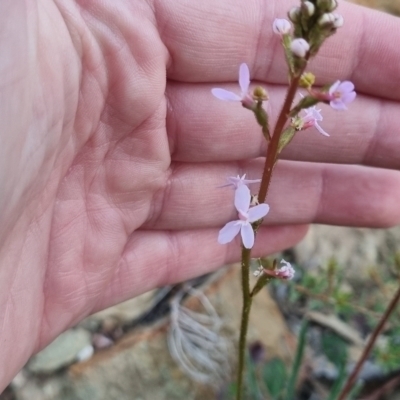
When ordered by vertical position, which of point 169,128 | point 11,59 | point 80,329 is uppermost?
point 11,59

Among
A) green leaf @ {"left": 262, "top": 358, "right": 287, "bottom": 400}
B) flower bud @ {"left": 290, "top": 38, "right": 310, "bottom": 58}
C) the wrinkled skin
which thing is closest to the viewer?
flower bud @ {"left": 290, "top": 38, "right": 310, "bottom": 58}

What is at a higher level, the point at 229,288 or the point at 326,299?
the point at 326,299

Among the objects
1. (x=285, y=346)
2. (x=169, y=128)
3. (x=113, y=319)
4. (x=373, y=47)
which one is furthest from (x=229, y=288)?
(x=373, y=47)

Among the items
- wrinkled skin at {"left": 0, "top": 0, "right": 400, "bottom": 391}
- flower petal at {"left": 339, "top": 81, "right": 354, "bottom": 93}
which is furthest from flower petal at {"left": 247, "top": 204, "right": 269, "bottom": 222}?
wrinkled skin at {"left": 0, "top": 0, "right": 400, "bottom": 391}

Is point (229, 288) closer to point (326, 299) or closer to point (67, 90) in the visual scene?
point (326, 299)

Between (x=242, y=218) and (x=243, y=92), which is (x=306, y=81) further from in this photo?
(x=242, y=218)

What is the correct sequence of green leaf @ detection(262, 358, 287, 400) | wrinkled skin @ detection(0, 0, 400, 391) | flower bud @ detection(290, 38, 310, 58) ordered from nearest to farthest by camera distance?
flower bud @ detection(290, 38, 310, 58) < wrinkled skin @ detection(0, 0, 400, 391) < green leaf @ detection(262, 358, 287, 400)

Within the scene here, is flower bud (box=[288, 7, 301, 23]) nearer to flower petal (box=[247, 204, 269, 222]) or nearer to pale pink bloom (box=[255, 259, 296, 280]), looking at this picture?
flower petal (box=[247, 204, 269, 222])
